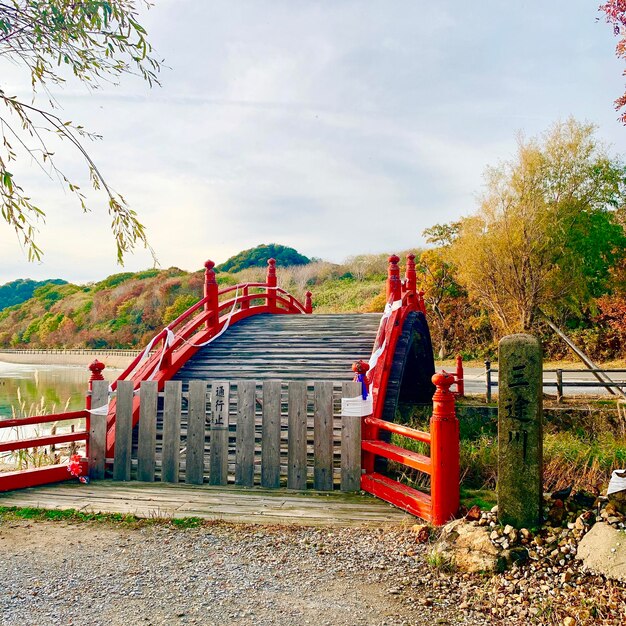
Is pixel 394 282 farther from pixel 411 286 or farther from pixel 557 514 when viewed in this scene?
pixel 557 514

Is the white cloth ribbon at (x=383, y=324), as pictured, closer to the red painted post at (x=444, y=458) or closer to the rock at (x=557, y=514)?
the red painted post at (x=444, y=458)

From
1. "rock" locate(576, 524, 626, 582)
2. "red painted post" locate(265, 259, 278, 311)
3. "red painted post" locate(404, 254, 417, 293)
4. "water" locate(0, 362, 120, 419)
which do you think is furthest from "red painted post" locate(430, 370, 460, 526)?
"water" locate(0, 362, 120, 419)

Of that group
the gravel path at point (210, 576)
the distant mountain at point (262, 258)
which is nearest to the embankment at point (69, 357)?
the distant mountain at point (262, 258)

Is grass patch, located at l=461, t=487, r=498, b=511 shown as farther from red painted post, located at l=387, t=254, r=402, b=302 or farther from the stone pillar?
red painted post, located at l=387, t=254, r=402, b=302

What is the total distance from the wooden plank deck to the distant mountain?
44.9 m

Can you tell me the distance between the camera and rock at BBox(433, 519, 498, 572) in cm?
333

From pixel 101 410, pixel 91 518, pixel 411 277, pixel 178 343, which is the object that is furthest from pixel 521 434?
pixel 411 277

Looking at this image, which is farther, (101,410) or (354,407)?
(101,410)

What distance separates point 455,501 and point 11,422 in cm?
430

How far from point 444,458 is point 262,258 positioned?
156 ft

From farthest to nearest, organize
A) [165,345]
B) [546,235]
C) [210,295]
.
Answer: [546,235] → [210,295] → [165,345]

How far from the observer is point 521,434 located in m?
3.63

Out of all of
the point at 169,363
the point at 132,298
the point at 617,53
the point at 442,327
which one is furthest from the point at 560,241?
the point at 132,298

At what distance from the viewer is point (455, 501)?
4195mm
